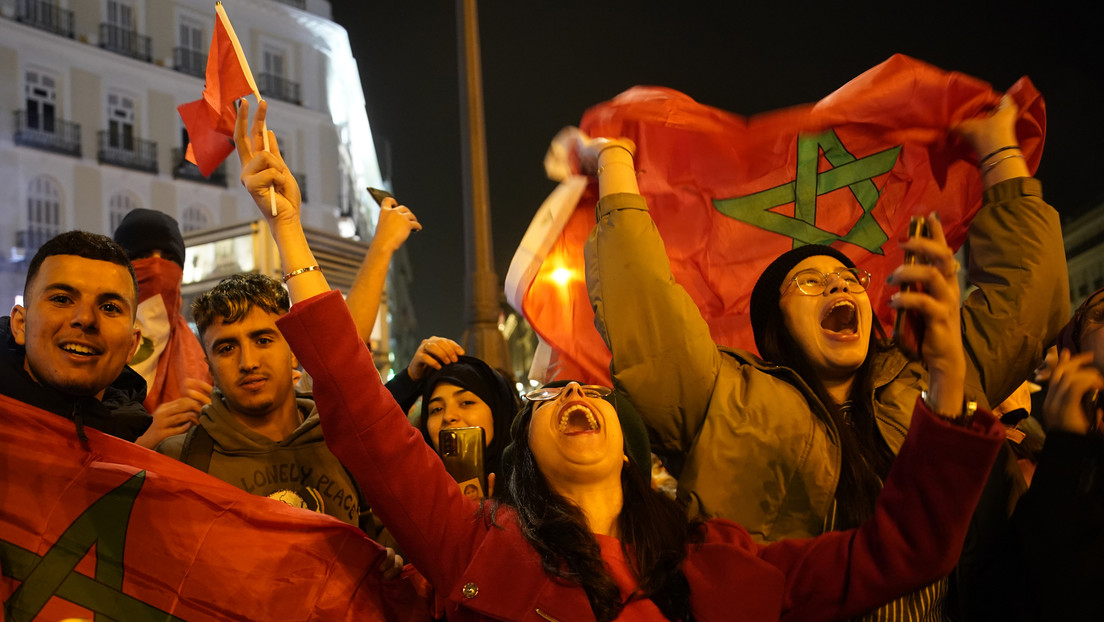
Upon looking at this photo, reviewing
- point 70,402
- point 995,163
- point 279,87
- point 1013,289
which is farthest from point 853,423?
point 279,87

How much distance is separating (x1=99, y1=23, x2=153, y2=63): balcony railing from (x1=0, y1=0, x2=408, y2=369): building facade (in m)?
0.04

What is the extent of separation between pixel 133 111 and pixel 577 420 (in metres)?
31.8

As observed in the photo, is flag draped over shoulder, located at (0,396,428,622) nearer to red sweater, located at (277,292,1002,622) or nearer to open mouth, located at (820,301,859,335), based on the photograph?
red sweater, located at (277,292,1002,622)

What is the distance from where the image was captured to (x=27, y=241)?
2581 centimetres

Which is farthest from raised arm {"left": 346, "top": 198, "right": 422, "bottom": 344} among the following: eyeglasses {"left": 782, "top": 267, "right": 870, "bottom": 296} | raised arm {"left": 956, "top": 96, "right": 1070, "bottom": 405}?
raised arm {"left": 956, "top": 96, "right": 1070, "bottom": 405}

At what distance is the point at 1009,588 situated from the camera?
2.33 metres

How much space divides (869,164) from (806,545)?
1.87 meters

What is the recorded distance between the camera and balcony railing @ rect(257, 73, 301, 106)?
33594mm

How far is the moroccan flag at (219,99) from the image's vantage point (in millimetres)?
2697

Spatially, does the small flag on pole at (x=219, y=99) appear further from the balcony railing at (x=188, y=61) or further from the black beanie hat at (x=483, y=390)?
the balcony railing at (x=188, y=61)

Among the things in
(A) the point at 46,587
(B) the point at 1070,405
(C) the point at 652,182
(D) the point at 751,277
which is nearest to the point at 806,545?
(B) the point at 1070,405

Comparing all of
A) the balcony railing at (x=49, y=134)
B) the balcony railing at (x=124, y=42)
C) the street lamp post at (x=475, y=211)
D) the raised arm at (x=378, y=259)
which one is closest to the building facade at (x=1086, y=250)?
the balcony railing at (x=124, y=42)

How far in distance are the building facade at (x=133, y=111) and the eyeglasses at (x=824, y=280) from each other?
2429cm

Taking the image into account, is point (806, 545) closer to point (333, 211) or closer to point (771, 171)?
point (771, 171)
